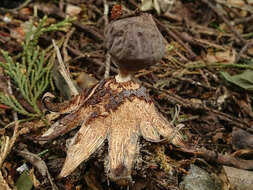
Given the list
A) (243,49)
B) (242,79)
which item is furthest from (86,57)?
(243,49)

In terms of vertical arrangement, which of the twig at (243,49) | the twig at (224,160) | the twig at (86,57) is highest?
the twig at (86,57)

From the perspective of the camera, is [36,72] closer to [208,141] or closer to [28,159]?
[28,159]

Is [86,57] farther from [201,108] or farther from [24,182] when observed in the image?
[24,182]

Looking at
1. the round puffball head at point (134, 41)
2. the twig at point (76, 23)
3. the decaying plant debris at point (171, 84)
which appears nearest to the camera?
the round puffball head at point (134, 41)

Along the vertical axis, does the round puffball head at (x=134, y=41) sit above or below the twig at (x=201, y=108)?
above

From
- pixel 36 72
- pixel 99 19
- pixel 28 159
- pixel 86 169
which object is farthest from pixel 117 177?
pixel 99 19

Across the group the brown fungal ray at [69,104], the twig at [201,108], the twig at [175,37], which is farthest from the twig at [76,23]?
the brown fungal ray at [69,104]

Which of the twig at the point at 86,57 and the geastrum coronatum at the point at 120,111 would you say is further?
the twig at the point at 86,57

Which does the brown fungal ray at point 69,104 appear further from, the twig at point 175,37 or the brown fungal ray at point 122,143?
the twig at point 175,37
